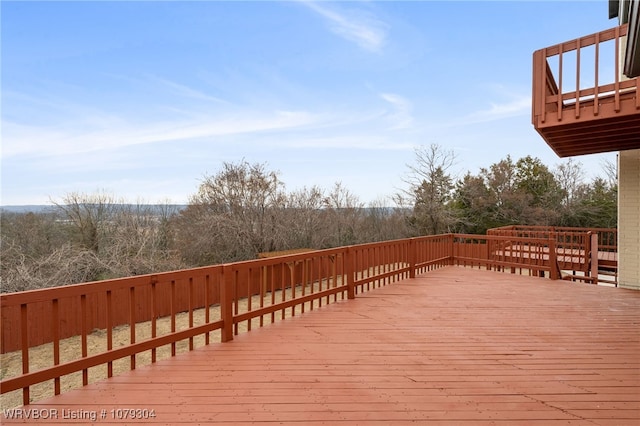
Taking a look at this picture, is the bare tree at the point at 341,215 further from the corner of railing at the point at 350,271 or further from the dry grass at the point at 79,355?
the corner of railing at the point at 350,271

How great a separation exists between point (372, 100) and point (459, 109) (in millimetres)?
4756

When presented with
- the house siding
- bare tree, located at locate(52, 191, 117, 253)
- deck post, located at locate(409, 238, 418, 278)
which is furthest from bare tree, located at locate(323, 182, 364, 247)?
the house siding

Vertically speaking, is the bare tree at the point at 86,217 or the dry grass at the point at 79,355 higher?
the bare tree at the point at 86,217

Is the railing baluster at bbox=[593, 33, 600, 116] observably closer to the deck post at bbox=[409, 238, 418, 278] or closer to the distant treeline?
the deck post at bbox=[409, 238, 418, 278]

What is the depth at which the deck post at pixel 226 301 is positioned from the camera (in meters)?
3.73

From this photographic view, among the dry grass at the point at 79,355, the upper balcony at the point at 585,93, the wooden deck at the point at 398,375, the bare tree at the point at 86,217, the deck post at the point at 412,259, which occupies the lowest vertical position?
the dry grass at the point at 79,355

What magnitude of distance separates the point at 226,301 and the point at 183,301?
6986 mm

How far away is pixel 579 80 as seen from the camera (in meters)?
4.57

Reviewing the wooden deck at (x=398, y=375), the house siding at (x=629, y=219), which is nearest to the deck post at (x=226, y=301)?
the wooden deck at (x=398, y=375)

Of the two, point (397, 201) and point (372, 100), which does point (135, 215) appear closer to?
point (372, 100)

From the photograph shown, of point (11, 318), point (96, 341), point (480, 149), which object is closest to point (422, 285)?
point (96, 341)

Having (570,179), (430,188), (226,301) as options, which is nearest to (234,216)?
(430,188)

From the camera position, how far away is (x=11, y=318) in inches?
299

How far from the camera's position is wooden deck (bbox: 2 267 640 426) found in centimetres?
231
